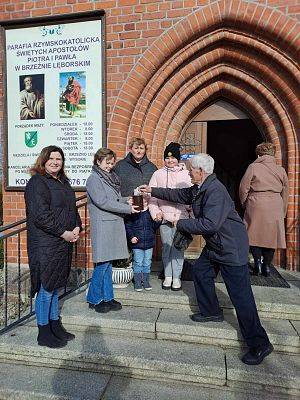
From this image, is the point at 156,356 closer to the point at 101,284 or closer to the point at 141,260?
the point at 101,284

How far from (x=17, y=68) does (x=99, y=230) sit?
11.3 ft

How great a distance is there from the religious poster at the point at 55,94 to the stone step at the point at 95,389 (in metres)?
2.83

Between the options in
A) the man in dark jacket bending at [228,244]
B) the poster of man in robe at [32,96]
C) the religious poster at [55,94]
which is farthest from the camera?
the poster of man in robe at [32,96]

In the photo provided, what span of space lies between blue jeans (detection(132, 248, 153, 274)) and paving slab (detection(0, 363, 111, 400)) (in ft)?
4.06

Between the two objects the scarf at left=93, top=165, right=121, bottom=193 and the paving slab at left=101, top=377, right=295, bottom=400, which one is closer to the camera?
the paving slab at left=101, top=377, right=295, bottom=400

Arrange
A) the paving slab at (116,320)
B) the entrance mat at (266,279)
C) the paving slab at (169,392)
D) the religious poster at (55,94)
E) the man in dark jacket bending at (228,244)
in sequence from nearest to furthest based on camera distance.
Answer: the paving slab at (169,392), the man in dark jacket bending at (228,244), the paving slab at (116,320), the entrance mat at (266,279), the religious poster at (55,94)

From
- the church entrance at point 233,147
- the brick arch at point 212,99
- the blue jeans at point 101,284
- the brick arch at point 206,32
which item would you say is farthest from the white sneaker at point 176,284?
the church entrance at point 233,147

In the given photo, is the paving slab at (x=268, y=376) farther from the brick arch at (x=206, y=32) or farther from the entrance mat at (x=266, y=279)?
the brick arch at (x=206, y=32)

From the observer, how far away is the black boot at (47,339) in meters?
2.98

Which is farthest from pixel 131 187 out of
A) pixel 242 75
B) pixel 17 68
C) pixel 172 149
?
pixel 17 68

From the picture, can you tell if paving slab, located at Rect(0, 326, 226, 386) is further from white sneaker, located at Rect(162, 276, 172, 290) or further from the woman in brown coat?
the woman in brown coat

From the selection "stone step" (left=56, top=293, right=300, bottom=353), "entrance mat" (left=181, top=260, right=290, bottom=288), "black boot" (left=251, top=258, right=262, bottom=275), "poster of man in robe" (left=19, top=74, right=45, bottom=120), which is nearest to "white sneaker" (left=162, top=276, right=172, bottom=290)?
"stone step" (left=56, top=293, right=300, bottom=353)

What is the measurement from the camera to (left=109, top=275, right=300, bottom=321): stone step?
11.1 ft

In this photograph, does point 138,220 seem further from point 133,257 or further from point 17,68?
point 17,68
